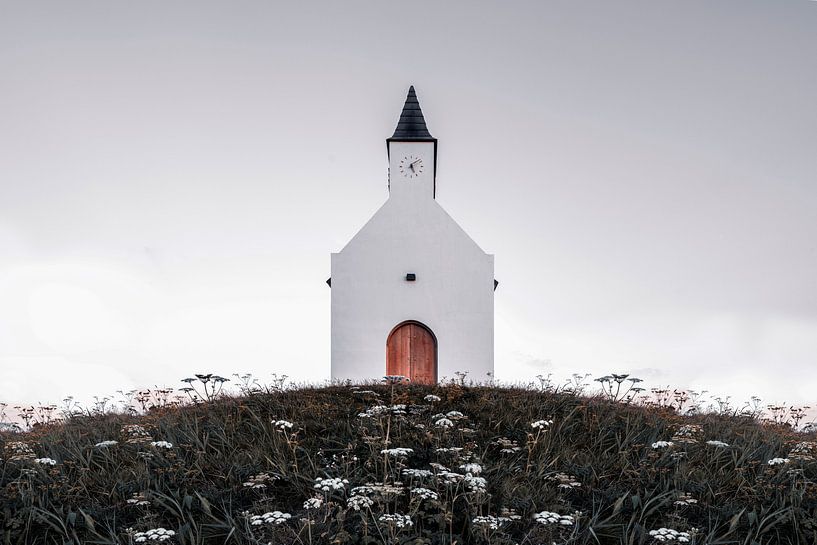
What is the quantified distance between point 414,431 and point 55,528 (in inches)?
140

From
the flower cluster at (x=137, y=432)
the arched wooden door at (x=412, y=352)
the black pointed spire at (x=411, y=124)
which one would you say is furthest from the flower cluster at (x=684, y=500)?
the black pointed spire at (x=411, y=124)

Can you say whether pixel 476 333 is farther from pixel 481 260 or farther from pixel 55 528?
pixel 55 528

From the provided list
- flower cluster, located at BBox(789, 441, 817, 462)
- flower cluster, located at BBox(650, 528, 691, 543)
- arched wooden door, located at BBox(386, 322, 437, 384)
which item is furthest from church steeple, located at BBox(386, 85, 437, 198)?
flower cluster, located at BBox(650, 528, 691, 543)

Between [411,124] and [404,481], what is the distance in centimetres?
1431

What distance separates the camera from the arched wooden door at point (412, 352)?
1647cm

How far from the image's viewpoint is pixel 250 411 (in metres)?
7.44

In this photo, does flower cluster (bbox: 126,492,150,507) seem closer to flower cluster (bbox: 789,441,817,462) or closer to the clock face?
flower cluster (bbox: 789,441,817,462)

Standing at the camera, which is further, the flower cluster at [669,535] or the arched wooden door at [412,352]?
the arched wooden door at [412,352]

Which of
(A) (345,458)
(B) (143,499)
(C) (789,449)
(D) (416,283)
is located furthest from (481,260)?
(B) (143,499)

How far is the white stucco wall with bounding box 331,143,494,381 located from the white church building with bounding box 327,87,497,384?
1.1 inches

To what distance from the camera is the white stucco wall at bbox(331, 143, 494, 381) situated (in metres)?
16.2

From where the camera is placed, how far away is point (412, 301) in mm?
16531

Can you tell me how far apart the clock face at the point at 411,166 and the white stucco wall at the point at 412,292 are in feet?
4.23

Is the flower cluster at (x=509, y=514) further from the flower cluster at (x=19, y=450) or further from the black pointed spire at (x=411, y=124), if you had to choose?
the black pointed spire at (x=411, y=124)
